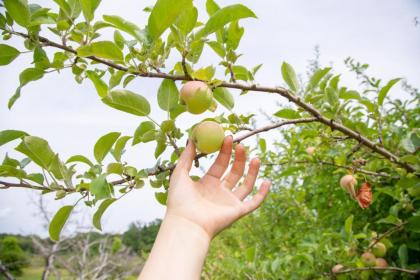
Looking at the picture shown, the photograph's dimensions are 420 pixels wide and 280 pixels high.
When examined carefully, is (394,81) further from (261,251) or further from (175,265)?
(261,251)

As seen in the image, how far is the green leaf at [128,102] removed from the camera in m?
0.93

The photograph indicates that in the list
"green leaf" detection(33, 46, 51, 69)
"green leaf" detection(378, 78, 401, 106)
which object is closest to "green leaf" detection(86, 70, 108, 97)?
"green leaf" detection(33, 46, 51, 69)

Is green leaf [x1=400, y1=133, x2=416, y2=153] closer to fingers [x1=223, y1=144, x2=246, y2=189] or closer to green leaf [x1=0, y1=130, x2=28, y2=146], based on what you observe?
fingers [x1=223, y1=144, x2=246, y2=189]

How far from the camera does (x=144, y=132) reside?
1.02 m

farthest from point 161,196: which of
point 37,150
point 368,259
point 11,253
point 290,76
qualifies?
point 11,253

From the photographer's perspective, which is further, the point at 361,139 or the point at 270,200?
the point at 270,200

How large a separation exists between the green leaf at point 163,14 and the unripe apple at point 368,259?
5.93 ft

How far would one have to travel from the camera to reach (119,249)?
13.9 metres

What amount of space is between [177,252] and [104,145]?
0.40 m

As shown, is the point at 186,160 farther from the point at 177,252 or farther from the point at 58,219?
the point at 58,219

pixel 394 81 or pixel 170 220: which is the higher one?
pixel 394 81

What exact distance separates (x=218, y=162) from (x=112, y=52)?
1.41 feet

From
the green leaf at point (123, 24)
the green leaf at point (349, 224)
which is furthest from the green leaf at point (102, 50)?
the green leaf at point (349, 224)

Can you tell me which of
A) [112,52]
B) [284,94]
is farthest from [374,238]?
[112,52]
